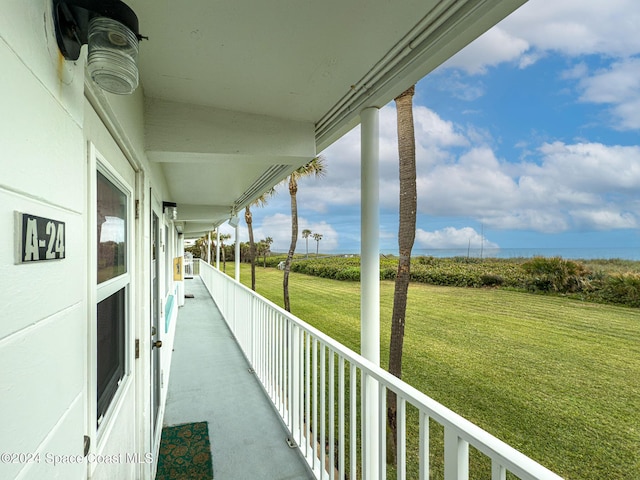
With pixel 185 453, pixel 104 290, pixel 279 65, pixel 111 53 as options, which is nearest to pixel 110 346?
pixel 104 290

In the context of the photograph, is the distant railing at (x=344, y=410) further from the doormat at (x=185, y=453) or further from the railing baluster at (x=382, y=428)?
the doormat at (x=185, y=453)

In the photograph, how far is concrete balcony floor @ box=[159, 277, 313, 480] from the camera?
242cm

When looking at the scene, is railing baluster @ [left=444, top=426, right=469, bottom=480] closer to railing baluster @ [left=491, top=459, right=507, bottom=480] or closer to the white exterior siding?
railing baluster @ [left=491, top=459, right=507, bottom=480]

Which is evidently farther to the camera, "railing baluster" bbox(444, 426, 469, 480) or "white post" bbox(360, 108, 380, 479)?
"white post" bbox(360, 108, 380, 479)

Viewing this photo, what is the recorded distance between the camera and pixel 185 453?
257cm

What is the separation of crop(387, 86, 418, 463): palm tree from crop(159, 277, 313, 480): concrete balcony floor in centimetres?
118

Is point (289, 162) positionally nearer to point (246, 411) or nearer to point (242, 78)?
point (242, 78)

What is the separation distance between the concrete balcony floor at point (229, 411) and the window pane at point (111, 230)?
1.81 metres

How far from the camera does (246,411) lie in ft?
10.5

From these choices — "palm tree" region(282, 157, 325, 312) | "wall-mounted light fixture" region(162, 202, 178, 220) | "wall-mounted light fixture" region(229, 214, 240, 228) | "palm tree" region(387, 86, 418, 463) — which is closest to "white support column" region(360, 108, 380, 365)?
"palm tree" region(387, 86, 418, 463)

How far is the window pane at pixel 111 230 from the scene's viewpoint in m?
1.29

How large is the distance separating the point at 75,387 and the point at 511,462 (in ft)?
3.81

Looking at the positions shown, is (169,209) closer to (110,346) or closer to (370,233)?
(110,346)

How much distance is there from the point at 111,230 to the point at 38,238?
95 cm
